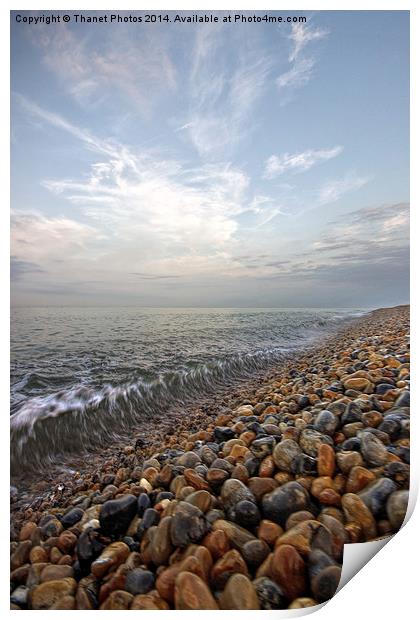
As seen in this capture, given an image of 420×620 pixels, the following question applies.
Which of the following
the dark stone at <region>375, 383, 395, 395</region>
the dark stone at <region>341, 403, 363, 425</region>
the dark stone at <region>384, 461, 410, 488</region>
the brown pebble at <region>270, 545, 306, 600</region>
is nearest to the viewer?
the brown pebble at <region>270, 545, 306, 600</region>

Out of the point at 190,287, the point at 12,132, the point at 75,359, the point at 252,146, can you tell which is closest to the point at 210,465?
the point at 190,287

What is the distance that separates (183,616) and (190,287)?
1.66 metres

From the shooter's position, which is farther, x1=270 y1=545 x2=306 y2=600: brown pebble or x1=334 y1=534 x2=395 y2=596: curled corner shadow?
x1=334 y1=534 x2=395 y2=596: curled corner shadow

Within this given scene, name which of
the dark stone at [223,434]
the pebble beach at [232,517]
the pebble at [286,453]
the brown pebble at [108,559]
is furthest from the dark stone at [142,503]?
the pebble at [286,453]

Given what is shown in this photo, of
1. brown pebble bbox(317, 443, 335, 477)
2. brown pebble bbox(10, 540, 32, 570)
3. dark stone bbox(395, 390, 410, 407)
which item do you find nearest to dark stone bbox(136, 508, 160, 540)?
brown pebble bbox(10, 540, 32, 570)

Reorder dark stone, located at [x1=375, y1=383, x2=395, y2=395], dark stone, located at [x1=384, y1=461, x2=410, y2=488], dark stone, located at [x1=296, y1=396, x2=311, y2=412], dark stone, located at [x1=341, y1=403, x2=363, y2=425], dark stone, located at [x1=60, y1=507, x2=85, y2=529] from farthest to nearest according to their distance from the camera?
dark stone, located at [x1=296, y1=396, x2=311, y2=412] < dark stone, located at [x1=375, y1=383, x2=395, y2=395] < dark stone, located at [x1=341, y1=403, x2=363, y2=425] < dark stone, located at [x1=60, y1=507, x2=85, y2=529] < dark stone, located at [x1=384, y1=461, x2=410, y2=488]

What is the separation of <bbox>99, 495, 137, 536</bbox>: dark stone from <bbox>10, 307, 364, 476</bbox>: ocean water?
701 millimetres

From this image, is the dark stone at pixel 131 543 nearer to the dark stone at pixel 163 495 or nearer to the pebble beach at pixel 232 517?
the pebble beach at pixel 232 517

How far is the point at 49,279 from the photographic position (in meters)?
1.80

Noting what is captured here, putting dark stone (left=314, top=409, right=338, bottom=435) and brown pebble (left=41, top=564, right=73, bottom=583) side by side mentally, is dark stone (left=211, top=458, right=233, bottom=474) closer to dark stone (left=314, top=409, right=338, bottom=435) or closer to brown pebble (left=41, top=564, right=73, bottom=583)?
dark stone (left=314, top=409, right=338, bottom=435)

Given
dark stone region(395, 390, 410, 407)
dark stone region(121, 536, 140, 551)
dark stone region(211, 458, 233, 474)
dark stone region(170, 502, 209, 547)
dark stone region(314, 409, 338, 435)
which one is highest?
dark stone region(395, 390, 410, 407)

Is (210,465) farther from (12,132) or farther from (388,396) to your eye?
(12,132)

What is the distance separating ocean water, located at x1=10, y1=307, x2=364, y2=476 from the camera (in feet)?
6.16

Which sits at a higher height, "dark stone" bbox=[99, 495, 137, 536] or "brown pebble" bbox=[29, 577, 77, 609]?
"dark stone" bbox=[99, 495, 137, 536]
